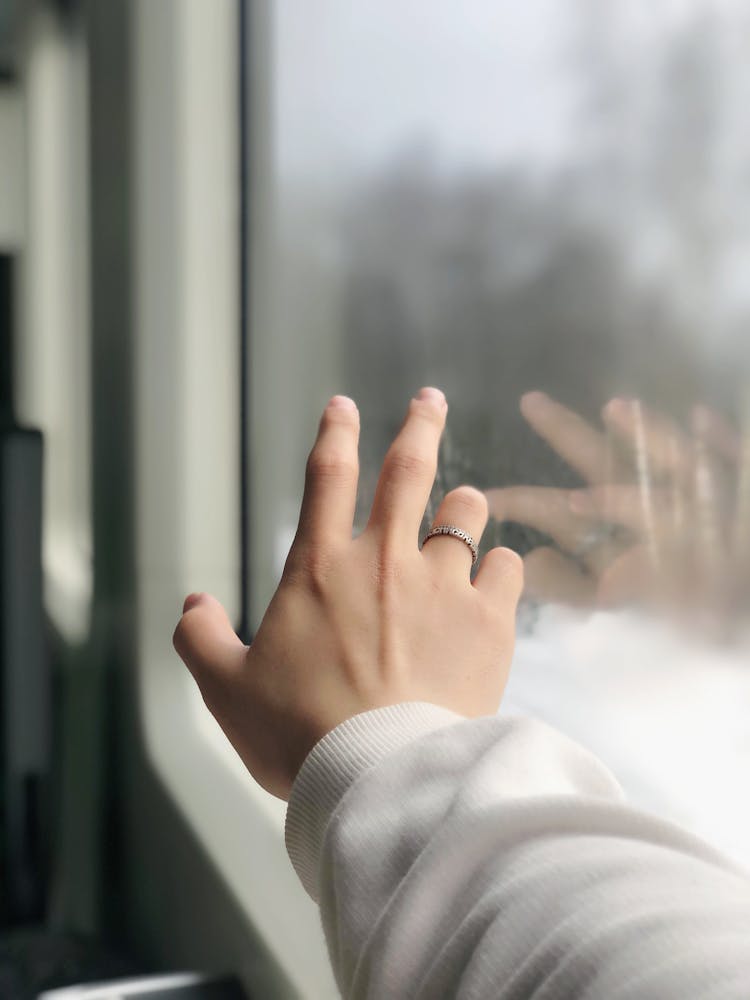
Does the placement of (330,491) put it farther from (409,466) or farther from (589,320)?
(589,320)

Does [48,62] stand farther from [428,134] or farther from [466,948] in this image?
[466,948]

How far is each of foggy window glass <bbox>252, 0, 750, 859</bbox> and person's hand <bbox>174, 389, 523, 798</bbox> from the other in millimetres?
105

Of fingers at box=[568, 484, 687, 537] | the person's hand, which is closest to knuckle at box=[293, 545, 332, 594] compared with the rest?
the person's hand

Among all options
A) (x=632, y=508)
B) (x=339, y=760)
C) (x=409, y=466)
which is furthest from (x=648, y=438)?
(x=339, y=760)

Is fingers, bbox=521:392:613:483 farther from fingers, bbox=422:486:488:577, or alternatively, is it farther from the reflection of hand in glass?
fingers, bbox=422:486:488:577

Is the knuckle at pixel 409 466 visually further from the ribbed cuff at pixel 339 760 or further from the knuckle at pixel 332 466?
the ribbed cuff at pixel 339 760

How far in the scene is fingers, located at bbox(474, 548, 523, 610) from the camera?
0.43 m

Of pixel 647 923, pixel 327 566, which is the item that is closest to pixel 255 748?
pixel 327 566

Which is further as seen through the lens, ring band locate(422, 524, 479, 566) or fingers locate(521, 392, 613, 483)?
fingers locate(521, 392, 613, 483)

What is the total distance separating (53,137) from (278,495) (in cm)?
64

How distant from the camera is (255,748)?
403 mm

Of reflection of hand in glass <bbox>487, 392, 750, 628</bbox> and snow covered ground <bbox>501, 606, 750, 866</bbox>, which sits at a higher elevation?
reflection of hand in glass <bbox>487, 392, 750, 628</bbox>

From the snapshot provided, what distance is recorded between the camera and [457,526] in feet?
1.46

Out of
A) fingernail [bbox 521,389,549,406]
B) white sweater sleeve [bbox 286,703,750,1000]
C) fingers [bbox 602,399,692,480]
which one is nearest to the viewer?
white sweater sleeve [bbox 286,703,750,1000]
